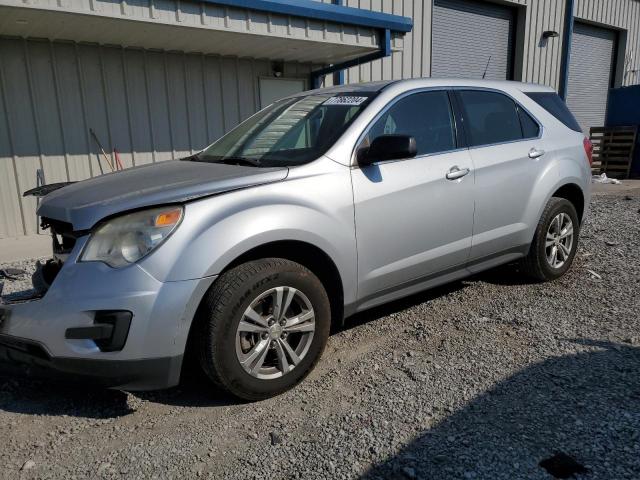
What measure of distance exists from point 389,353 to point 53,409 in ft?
6.69

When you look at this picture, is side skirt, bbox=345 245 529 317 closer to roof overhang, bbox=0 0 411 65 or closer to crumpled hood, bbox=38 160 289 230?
crumpled hood, bbox=38 160 289 230

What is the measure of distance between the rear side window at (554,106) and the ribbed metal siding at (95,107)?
5379 millimetres

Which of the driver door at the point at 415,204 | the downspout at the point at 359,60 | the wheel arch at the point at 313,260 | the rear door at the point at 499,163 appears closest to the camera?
the wheel arch at the point at 313,260

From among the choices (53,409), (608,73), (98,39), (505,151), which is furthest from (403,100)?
(608,73)

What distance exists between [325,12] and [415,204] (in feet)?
15.3

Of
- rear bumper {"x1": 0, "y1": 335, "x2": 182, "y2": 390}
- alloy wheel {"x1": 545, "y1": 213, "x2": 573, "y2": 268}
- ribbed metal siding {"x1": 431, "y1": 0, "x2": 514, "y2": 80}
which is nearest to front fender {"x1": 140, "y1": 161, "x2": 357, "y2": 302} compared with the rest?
rear bumper {"x1": 0, "y1": 335, "x2": 182, "y2": 390}

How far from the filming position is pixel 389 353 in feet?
11.1

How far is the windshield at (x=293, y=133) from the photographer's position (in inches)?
126

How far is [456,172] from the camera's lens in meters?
3.60

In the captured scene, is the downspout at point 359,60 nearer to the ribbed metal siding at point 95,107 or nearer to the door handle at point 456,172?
the ribbed metal siding at point 95,107

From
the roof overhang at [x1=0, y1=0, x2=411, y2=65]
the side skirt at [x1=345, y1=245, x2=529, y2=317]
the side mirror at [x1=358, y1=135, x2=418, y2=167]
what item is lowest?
the side skirt at [x1=345, y1=245, x2=529, y2=317]

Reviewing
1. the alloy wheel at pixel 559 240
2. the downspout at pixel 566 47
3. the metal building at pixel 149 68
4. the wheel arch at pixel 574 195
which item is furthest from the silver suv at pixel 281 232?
the downspout at pixel 566 47

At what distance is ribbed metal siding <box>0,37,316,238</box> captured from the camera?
6.84m

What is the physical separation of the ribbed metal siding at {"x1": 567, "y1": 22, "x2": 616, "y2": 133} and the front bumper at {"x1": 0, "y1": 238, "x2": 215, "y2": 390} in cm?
1646
